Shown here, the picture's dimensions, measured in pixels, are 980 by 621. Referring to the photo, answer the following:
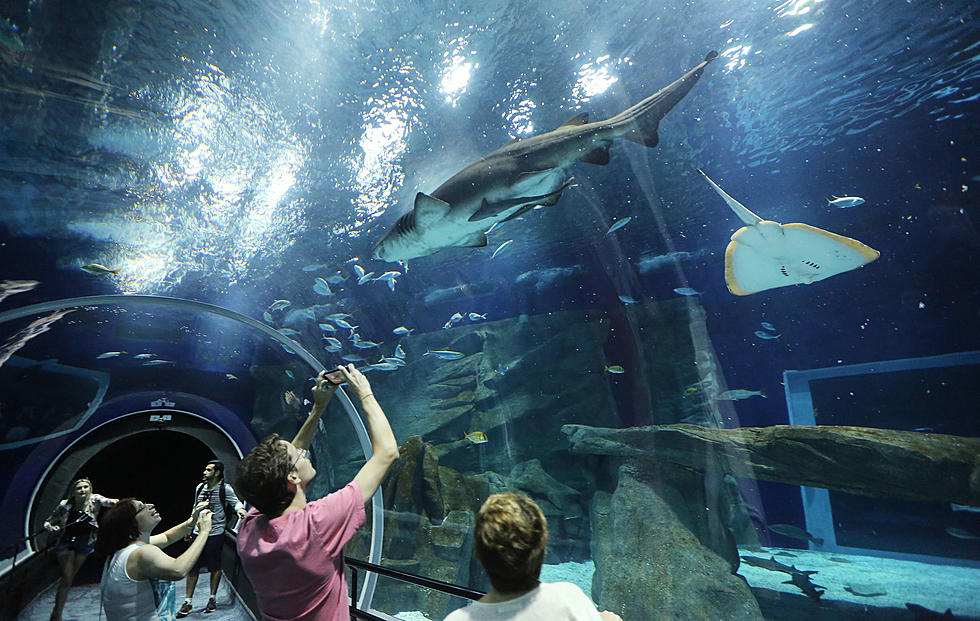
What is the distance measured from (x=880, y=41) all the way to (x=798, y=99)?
1055 mm

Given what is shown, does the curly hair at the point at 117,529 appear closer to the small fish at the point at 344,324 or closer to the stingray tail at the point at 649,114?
the stingray tail at the point at 649,114

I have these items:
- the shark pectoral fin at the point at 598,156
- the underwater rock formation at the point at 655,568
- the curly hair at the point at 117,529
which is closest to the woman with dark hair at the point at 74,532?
the curly hair at the point at 117,529

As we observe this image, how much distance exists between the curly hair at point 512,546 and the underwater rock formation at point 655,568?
5625mm

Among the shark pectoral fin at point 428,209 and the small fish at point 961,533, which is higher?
the shark pectoral fin at point 428,209

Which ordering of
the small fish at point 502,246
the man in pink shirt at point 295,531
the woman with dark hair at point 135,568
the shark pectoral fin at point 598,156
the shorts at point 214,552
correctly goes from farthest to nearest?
the small fish at point 502,246 < the shorts at point 214,552 < the shark pectoral fin at point 598,156 < the woman with dark hair at point 135,568 < the man in pink shirt at point 295,531

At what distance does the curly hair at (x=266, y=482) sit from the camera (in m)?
1.47

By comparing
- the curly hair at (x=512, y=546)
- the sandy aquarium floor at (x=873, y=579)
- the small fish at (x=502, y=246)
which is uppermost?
the small fish at (x=502, y=246)

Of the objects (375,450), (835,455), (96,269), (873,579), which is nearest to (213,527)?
(96,269)

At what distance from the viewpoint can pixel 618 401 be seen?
41.8 feet

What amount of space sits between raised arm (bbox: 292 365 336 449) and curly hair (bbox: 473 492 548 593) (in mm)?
1185

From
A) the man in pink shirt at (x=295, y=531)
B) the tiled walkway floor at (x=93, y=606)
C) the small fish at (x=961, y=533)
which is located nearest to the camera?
the man in pink shirt at (x=295, y=531)

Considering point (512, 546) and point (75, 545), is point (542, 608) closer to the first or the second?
point (512, 546)

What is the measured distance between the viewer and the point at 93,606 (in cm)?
666

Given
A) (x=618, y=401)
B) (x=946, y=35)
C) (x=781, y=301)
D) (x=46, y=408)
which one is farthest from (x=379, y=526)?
(x=781, y=301)
